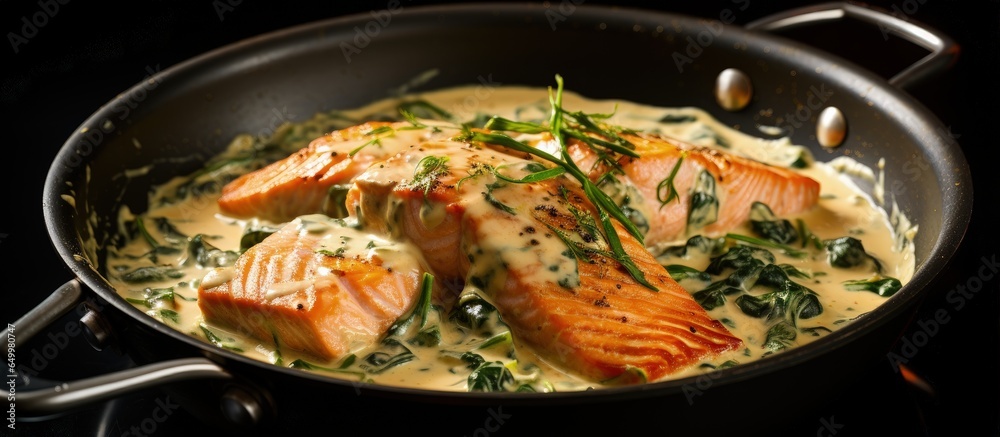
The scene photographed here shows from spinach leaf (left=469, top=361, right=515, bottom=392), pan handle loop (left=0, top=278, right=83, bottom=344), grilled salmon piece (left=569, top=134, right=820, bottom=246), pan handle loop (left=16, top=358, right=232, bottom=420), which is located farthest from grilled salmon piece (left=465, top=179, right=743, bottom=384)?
pan handle loop (left=0, top=278, right=83, bottom=344)

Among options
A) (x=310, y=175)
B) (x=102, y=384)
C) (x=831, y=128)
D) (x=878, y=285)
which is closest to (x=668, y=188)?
(x=878, y=285)

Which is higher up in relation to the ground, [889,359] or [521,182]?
[521,182]

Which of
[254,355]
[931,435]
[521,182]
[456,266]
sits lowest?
[931,435]

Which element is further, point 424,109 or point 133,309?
point 424,109

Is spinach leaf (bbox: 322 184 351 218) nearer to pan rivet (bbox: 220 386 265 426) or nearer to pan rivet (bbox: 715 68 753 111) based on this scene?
pan rivet (bbox: 220 386 265 426)

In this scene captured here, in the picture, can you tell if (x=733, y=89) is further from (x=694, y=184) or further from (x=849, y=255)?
(x=849, y=255)

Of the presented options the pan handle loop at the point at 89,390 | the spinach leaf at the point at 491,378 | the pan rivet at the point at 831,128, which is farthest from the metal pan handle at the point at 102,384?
the pan rivet at the point at 831,128

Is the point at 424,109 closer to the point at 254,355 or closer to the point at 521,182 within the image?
the point at 521,182

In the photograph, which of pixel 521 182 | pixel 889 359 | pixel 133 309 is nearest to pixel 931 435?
pixel 889 359

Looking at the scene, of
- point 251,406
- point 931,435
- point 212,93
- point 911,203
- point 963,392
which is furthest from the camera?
point 212,93
